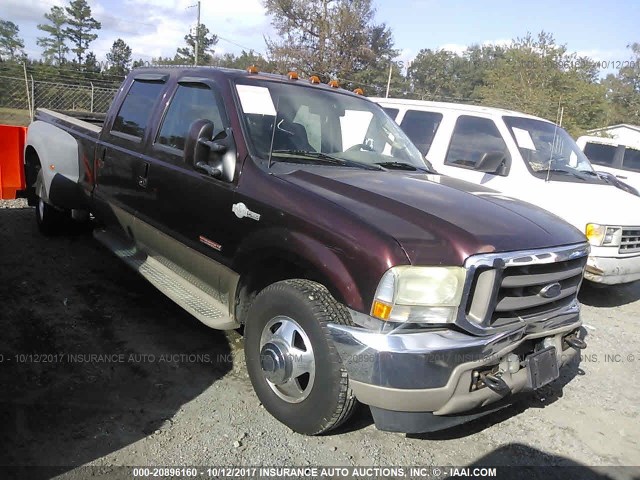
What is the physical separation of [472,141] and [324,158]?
3.46 metres

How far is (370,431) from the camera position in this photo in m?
3.13

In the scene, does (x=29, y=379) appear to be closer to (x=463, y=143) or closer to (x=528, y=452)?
(x=528, y=452)

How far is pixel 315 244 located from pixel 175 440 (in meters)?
1.34

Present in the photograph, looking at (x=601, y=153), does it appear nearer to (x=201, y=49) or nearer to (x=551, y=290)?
(x=551, y=290)

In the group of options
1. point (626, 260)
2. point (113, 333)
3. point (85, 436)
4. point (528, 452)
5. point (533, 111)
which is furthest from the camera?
point (533, 111)

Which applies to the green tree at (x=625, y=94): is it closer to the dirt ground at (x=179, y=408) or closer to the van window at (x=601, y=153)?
the van window at (x=601, y=153)

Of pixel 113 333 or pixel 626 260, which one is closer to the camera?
pixel 113 333

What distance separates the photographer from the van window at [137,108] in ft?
14.3

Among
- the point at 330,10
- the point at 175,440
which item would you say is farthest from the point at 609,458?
the point at 330,10

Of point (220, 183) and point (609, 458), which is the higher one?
point (220, 183)

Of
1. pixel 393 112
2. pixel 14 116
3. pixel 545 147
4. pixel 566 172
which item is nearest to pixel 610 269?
pixel 566 172

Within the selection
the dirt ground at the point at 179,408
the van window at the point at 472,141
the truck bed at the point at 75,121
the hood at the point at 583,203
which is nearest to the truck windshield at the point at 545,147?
the van window at the point at 472,141

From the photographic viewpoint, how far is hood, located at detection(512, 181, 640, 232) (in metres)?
5.41

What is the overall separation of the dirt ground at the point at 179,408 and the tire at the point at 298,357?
206 mm
